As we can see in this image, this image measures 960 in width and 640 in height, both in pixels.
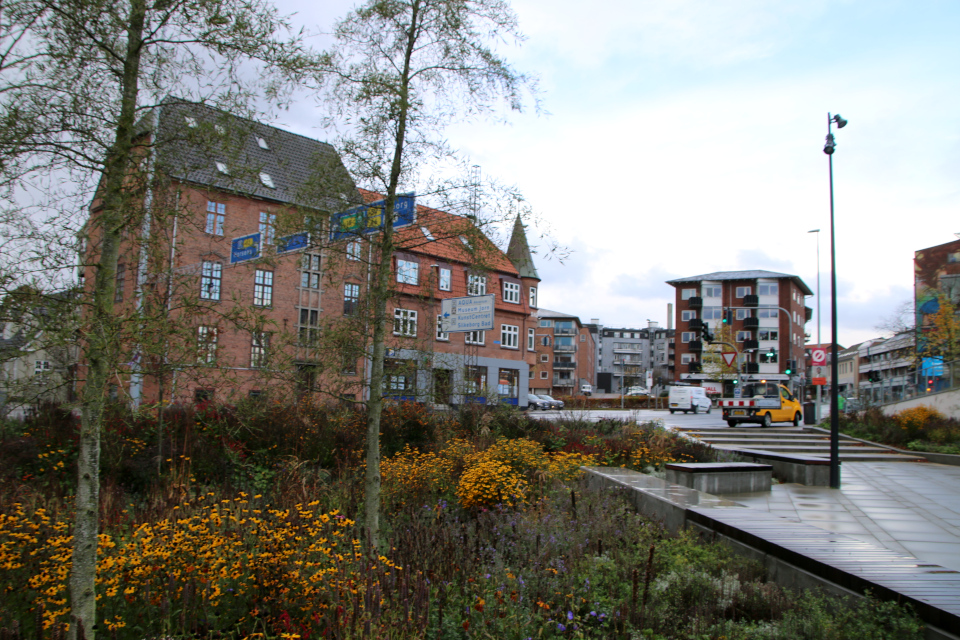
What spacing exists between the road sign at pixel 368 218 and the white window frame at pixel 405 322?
84cm

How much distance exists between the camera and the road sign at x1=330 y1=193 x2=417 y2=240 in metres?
6.05

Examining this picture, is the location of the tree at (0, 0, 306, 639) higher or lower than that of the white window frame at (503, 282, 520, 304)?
lower

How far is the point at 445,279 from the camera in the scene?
6828mm

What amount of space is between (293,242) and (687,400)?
4335 centimetres

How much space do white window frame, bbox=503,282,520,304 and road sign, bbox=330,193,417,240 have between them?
4142 cm

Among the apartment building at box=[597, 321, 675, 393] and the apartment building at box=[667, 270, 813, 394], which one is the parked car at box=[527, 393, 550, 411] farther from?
the apartment building at box=[597, 321, 675, 393]

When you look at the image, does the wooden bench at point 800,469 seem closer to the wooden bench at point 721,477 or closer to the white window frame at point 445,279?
the wooden bench at point 721,477

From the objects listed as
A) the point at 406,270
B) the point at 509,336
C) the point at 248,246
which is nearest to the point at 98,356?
the point at 248,246

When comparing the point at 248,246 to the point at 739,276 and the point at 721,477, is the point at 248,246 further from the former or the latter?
the point at 739,276

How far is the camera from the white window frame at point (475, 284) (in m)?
6.59

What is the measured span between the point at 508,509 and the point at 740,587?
318 cm

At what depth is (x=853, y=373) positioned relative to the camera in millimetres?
120188

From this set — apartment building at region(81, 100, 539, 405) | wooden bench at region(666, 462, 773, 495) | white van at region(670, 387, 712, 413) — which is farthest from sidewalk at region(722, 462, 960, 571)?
white van at region(670, 387, 712, 413)

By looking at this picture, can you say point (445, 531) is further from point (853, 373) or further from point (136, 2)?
point (853, 373)
